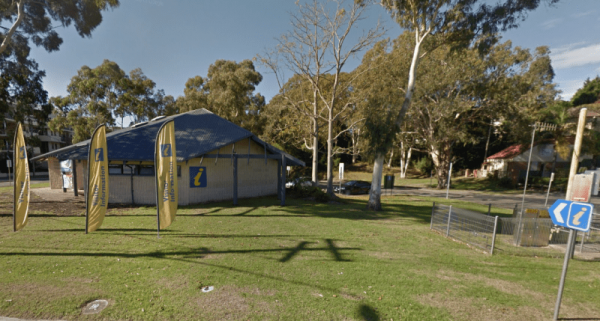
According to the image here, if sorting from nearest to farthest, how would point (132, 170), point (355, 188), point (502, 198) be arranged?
point (132, 170) < point (502, 198) < point (355, 188)

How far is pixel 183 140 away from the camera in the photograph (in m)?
14.7

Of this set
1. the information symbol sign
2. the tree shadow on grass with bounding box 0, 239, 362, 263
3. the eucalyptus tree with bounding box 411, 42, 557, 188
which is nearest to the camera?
the information symbol sign

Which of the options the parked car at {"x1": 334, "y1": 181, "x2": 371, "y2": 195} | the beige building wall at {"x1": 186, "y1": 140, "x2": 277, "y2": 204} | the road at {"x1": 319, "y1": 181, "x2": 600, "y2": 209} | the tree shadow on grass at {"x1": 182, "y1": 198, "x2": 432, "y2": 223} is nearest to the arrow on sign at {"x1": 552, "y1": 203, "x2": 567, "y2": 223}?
the tree shadow on grass at {"x1": 182, "y1": 198, "x2": 432, "y2": 223}

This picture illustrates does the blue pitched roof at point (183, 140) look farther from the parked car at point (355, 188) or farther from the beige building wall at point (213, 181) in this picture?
the parked car at point (355, 188)

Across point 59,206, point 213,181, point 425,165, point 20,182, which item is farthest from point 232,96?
point 425,165

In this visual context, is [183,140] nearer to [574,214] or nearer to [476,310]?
[476,310]

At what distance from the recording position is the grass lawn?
434cm

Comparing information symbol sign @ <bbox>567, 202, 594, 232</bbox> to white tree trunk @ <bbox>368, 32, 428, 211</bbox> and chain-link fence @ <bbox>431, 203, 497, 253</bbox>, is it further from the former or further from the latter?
white tree trunk @ <bbox>368, 32, 428, 211</bbox>

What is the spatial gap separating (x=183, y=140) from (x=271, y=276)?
1178cm

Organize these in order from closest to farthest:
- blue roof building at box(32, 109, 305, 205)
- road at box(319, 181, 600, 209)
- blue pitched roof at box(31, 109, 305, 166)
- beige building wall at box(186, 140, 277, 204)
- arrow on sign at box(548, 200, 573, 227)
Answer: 1. arrow on sign at box(548, 200, 573, 227)
2. blue pitched roof at box(31, 109, 305, 166)
3. blue roof building at box(32, 109, 305, 205)
4. beige building wall at box(186, 140, 277, 204)
5. road at box(319, 181, 600, 209)

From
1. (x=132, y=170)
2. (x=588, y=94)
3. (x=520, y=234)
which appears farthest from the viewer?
(x=588, y=94)

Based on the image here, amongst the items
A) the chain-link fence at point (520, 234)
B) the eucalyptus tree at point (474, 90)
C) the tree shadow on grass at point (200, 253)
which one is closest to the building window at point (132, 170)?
the tree shadow on grass at point (200, 253)

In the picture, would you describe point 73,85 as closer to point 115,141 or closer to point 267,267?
point 115,141

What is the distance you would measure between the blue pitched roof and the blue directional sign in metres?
12.6
